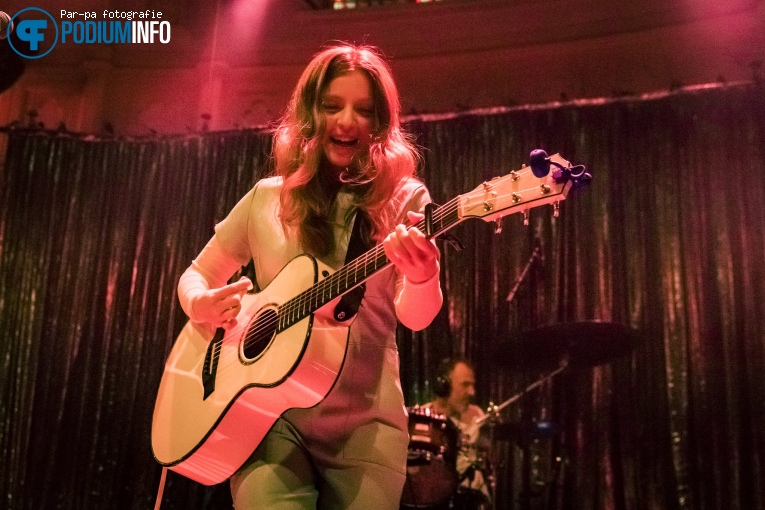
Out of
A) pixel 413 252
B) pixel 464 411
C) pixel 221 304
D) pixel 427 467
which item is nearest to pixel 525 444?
pixel 464 411

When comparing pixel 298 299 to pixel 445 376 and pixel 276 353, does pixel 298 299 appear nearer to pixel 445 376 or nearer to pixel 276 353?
pixel 276 353

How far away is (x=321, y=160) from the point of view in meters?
1.90

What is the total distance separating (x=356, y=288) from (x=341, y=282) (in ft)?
0.13

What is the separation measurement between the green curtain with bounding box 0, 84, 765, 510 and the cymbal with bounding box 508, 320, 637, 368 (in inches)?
1.2

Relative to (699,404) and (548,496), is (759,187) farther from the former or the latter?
(548,496)

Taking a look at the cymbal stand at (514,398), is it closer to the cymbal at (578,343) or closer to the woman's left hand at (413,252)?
the cymbal at (578,343)

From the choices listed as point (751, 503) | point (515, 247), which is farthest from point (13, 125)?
point (751, 503)

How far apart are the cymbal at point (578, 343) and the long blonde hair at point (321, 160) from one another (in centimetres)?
245

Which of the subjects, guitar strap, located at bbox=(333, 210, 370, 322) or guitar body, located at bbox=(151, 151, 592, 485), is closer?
guitar body, located at bbox=(151, 151, 592, 485)

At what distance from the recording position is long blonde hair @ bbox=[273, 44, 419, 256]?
69.7 inches

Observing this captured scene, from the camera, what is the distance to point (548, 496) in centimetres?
439

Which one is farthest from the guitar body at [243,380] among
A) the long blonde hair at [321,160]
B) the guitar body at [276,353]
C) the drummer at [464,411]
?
the drummer at [464,411]

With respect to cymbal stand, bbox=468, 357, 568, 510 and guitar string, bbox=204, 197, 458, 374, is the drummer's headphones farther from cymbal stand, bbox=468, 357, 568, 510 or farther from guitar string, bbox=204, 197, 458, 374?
guitar string, bbox=204, 197, 458, 374

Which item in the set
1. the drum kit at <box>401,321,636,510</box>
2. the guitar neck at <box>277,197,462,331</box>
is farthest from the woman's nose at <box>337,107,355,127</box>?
the drum kit at <box>401,321,636,510</box>
